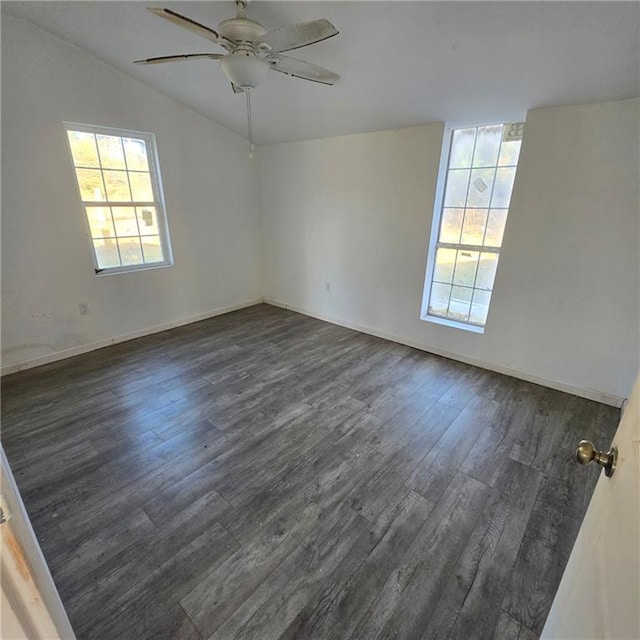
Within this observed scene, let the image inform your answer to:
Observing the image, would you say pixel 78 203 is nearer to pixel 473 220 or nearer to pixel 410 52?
pixel 410 52

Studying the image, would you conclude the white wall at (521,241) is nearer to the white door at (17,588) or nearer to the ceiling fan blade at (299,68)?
the ceiling fan blade at (299,68)

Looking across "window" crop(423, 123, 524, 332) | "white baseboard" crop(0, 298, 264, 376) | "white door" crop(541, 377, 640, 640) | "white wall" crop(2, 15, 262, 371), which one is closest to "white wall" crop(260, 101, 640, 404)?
"window" crop(423, 123, 524, 332)

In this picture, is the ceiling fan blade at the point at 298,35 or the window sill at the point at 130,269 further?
the window sill at the point at 130,269

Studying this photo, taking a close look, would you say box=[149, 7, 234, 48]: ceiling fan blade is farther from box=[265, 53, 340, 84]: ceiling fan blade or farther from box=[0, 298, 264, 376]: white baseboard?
box=[0, 298, 264, 376]: white baseboard

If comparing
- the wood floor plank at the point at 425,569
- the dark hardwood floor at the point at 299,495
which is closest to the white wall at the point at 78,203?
the dark hardwood floor at the point at 299,495

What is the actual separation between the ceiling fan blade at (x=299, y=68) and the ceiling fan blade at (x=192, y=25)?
0.23 metres

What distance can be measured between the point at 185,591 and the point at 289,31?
2.48 metres

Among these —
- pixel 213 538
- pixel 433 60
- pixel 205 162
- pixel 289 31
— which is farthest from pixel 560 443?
pixel 205 162

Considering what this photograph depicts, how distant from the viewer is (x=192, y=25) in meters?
1.58

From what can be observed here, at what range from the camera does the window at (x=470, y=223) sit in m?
2.91

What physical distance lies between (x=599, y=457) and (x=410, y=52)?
251cm

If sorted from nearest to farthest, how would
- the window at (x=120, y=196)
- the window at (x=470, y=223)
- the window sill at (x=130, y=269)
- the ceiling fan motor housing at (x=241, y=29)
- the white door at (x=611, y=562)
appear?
the white door at (x=611, y=562)
the ceiling fan motor housing at (x=241, y=29)
the window at (x=470, y=223)
the window at (x=120, y=196)
the window sill at (x=130, y=269)

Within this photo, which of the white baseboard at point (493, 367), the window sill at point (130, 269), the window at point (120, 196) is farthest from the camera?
the window sill at point (130, 269)

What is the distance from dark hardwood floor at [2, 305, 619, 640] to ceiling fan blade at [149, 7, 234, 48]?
2.29 m
